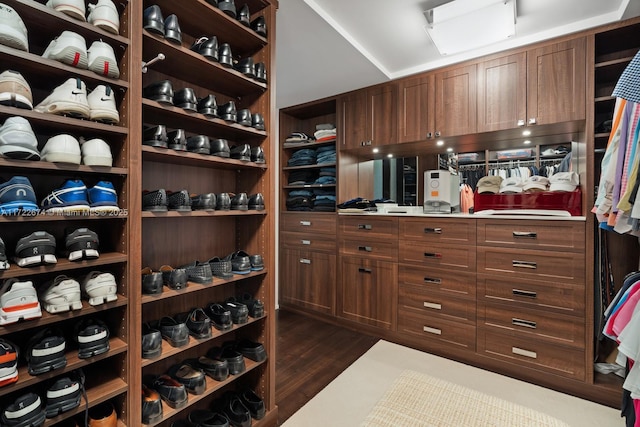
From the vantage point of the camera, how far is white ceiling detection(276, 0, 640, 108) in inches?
72.2

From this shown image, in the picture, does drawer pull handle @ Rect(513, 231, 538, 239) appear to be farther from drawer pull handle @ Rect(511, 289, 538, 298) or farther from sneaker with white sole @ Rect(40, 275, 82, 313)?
sneaker with white sole @ Rect(40, 275, 82, 313)

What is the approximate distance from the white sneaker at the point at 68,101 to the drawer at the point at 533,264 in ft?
8.04

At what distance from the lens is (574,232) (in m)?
1.98

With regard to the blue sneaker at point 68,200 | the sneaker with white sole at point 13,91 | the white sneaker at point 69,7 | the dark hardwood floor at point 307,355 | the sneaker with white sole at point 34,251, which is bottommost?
the dark hardwood floor at point 307,355

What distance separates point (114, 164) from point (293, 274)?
8.07ft

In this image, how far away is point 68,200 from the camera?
104 centimetres

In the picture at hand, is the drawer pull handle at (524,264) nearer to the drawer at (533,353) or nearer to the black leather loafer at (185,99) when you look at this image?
the drawer at (533,353)

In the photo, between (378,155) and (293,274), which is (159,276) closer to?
(293,274)

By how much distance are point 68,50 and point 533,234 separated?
8.63 ft

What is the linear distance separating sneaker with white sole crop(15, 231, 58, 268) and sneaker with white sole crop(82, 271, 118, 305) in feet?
0.52

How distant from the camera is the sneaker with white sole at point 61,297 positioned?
100 cm

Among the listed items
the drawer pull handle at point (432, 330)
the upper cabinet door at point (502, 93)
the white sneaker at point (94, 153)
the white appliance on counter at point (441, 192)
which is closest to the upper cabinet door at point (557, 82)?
the upper cabinet door at point (502, 93)

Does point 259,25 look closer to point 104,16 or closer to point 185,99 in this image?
point 185,99

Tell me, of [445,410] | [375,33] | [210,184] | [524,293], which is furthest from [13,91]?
[524,293]
